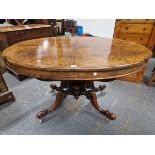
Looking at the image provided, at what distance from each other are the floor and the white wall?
93.0 inches

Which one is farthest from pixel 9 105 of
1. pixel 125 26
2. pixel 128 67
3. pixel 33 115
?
pixel 125 26

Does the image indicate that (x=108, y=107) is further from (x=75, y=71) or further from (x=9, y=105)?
(x=9, y=105)

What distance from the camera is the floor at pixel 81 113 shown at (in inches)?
55.9

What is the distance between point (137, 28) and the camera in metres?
1.99

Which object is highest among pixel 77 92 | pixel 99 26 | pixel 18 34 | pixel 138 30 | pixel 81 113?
pixel 138 30

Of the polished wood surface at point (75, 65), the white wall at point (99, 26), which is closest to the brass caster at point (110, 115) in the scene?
the polished wood surface at point (75, 65)

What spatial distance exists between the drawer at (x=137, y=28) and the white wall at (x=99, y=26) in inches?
75.2

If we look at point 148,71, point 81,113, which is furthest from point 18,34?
point 148,71

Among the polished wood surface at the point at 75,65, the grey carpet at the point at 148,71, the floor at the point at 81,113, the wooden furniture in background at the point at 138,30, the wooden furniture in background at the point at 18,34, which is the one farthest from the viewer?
the grey carpet at the point at 148,71

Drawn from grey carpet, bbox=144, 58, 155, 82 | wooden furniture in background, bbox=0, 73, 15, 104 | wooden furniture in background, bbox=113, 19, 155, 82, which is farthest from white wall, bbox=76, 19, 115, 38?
wooden furniture in background, bbox=0, 73, 15, 104

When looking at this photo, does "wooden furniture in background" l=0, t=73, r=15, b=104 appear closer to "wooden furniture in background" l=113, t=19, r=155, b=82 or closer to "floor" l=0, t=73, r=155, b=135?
"floor" l=0, t=73, r=155, b=135

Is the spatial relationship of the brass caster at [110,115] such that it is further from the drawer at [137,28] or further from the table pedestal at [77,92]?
the drawer at [137,28]

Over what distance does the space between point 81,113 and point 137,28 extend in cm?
143

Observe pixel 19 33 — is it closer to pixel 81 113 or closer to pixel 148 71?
pixel 81 113
